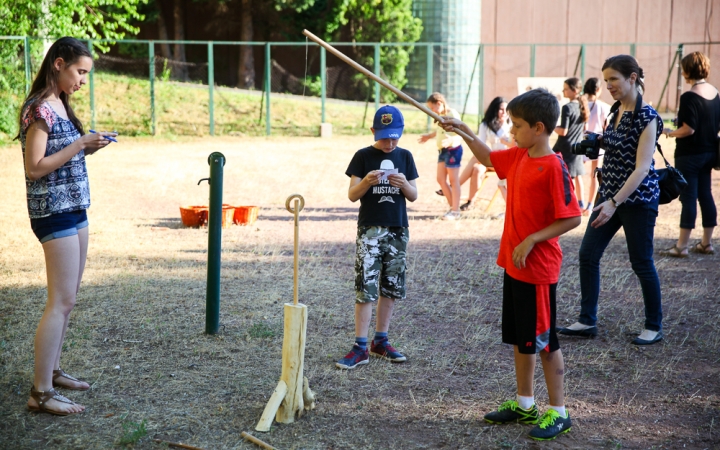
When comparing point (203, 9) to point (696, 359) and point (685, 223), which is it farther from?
point (696, 359)

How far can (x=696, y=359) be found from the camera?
189 inches

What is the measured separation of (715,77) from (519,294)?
26987 millimetres

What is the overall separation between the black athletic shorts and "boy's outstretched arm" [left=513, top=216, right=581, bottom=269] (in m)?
0.15

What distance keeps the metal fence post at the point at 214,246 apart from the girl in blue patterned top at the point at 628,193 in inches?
96.2

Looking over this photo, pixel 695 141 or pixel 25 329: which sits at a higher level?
pixel 695 141

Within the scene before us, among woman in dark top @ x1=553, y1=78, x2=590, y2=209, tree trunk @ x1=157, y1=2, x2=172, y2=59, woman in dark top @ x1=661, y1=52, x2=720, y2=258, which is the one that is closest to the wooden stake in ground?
woman in dark top @ x1=661, y1=52, x2=720, y2=258

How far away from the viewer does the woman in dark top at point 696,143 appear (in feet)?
22.1

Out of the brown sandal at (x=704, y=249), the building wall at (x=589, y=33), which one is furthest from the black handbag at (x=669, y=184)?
the building wall at (x=589, y=33)

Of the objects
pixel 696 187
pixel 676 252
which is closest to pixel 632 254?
pixel 696 187

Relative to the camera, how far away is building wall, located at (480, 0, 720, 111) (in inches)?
1040

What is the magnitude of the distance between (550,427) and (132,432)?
80.4 inches

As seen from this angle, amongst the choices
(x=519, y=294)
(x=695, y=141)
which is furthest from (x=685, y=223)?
(x=519, y=294)

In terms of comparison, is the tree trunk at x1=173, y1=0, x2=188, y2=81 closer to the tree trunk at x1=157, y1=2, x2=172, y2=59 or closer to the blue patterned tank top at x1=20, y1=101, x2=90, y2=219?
the tree trunk at x1=157, y1=2, x2=172, y2=59

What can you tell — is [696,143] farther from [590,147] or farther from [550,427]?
[550,427]
